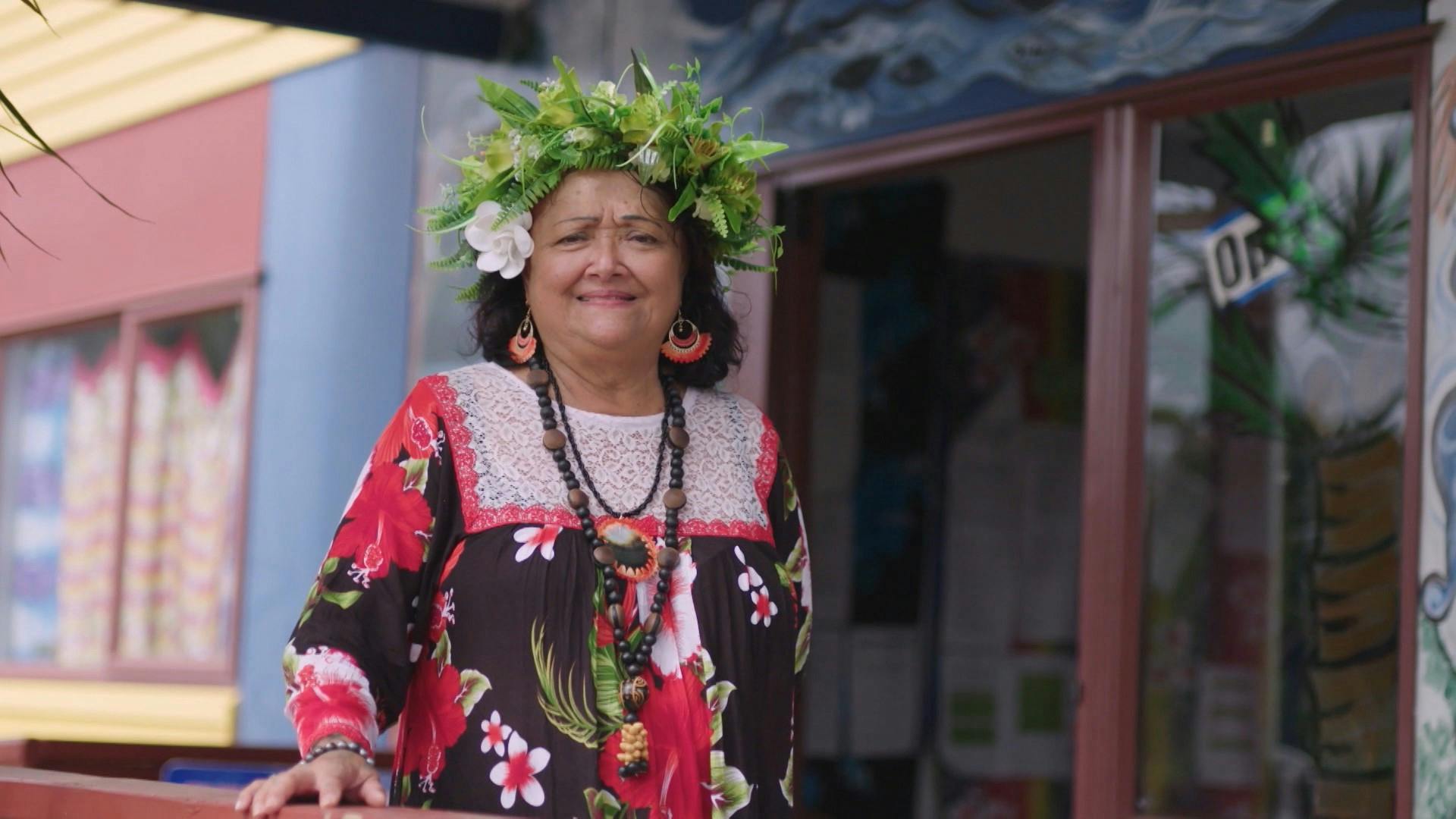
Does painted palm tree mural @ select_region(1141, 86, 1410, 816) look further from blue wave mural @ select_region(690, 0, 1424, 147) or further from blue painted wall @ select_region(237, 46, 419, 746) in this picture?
blue painted wall @ select_region(237, 46, 419, 746)

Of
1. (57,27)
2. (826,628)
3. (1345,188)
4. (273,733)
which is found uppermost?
(57,27)

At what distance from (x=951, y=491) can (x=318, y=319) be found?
7.40ft

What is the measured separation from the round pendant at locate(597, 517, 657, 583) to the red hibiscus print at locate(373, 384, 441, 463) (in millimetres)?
260

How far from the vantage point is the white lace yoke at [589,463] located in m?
2.69

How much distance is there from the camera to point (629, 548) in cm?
269

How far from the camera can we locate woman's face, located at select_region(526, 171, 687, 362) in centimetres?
274

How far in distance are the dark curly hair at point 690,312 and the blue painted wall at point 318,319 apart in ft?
11.5

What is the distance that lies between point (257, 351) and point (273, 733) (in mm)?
1360

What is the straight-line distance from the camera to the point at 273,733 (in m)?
6.75

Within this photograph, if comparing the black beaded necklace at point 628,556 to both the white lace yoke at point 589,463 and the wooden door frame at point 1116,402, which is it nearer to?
the white lace yoke at point 589,463

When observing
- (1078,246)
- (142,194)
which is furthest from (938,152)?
(142,194)

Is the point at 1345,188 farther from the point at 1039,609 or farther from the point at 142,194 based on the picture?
the point at 142,194

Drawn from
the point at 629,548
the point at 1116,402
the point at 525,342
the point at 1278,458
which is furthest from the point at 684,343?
the point at 1278,458

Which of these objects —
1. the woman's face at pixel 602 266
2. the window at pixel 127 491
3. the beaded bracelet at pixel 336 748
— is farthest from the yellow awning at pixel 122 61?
the beaded bracelet at pixel 336 748
